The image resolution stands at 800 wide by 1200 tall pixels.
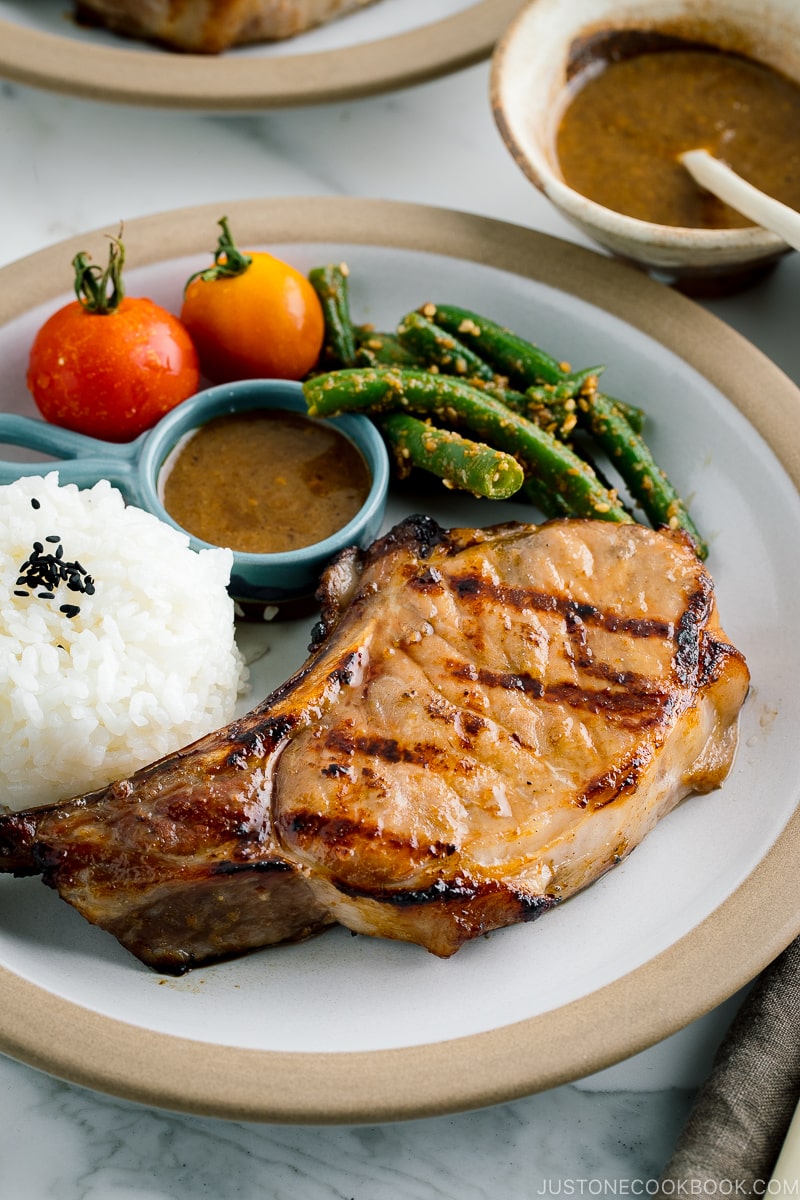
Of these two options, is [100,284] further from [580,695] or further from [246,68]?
[580,695]

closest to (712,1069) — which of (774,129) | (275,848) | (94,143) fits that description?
(275,848)

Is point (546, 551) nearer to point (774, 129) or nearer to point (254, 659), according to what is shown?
point (254, 659)

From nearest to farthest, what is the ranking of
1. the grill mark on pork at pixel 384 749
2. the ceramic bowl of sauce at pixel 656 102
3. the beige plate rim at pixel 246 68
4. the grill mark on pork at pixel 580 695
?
the grill mark on pork at pixel 384 749 → the grill mark on pork at pixel 580 695 → the ceramic bowl of sauce at pixel 656 102 → the beige plate rim at pixel 246 68

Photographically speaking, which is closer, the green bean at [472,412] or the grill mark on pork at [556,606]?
the grill mark on pork at [556,606]

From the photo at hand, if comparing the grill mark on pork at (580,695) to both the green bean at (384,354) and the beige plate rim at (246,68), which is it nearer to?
the green bean at (384,354)

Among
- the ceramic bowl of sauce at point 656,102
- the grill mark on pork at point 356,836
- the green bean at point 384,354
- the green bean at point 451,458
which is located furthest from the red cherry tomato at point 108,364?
the grill mark on pork at point 356,836

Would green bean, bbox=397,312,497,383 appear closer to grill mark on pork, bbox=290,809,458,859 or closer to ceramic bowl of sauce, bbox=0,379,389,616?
ceramic bowl of sauce, bbox=0,379,389,616

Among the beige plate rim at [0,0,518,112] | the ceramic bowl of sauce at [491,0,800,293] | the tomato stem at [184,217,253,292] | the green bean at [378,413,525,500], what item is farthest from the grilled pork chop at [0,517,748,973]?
the beige plate rim at [0,0,518,112]

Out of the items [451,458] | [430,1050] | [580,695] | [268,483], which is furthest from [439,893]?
[268,483]
